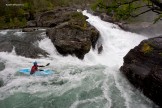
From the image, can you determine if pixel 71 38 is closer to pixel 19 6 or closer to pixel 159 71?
pixel 159 71

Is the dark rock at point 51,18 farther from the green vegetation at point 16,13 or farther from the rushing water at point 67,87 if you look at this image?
the rushing water at point 67,87

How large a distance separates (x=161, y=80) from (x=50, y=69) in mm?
7154

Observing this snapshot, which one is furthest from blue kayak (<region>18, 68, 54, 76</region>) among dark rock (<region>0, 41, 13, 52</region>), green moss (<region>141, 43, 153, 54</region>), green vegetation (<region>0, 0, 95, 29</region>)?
green vegetation (<region>0, 0, 95, 29</region>)

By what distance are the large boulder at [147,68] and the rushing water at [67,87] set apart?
421 mm

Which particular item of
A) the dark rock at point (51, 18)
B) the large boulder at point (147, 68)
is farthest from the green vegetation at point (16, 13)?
the large boulder at point (147, 68)

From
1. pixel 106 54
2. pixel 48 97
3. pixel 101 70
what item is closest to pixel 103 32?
pixel 106 54

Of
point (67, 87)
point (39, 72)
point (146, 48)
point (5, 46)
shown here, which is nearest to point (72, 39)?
point (39, 72)

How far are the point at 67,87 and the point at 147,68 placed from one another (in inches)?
164

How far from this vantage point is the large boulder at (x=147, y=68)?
988 cm

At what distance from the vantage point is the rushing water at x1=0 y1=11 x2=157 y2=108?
33.2 ft

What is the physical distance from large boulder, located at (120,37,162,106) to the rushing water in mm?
421

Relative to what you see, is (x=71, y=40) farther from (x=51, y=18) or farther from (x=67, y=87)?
(x=51, y=18)

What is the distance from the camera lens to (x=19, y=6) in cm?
3512

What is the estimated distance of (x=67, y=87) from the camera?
11711mm
